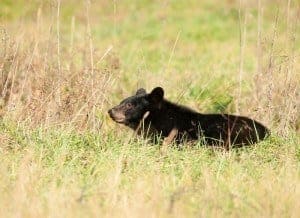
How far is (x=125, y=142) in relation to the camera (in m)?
7.62

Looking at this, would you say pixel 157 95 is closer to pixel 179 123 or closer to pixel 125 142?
pixel 179 123

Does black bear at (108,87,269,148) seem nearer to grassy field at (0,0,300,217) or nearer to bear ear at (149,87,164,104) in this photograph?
bear ear at (149,87,164,104)

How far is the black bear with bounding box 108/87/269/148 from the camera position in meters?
8.12

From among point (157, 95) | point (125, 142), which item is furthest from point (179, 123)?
point (125, 142)

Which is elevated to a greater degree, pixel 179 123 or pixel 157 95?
pixel 157 95

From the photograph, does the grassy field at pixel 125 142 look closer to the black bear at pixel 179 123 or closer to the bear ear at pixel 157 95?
the black bear at pixel 179 123

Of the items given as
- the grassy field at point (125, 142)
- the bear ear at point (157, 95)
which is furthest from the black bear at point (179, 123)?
the grassy field at point (125, 142)

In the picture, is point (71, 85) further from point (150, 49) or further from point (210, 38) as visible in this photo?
point (210, 38)

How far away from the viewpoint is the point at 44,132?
26.2 ft

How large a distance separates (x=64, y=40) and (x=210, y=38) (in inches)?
130

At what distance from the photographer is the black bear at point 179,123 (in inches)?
320

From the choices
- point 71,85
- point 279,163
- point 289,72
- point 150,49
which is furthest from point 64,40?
point 279,163

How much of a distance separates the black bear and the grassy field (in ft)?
0.57

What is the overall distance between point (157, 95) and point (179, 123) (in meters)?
0.35
